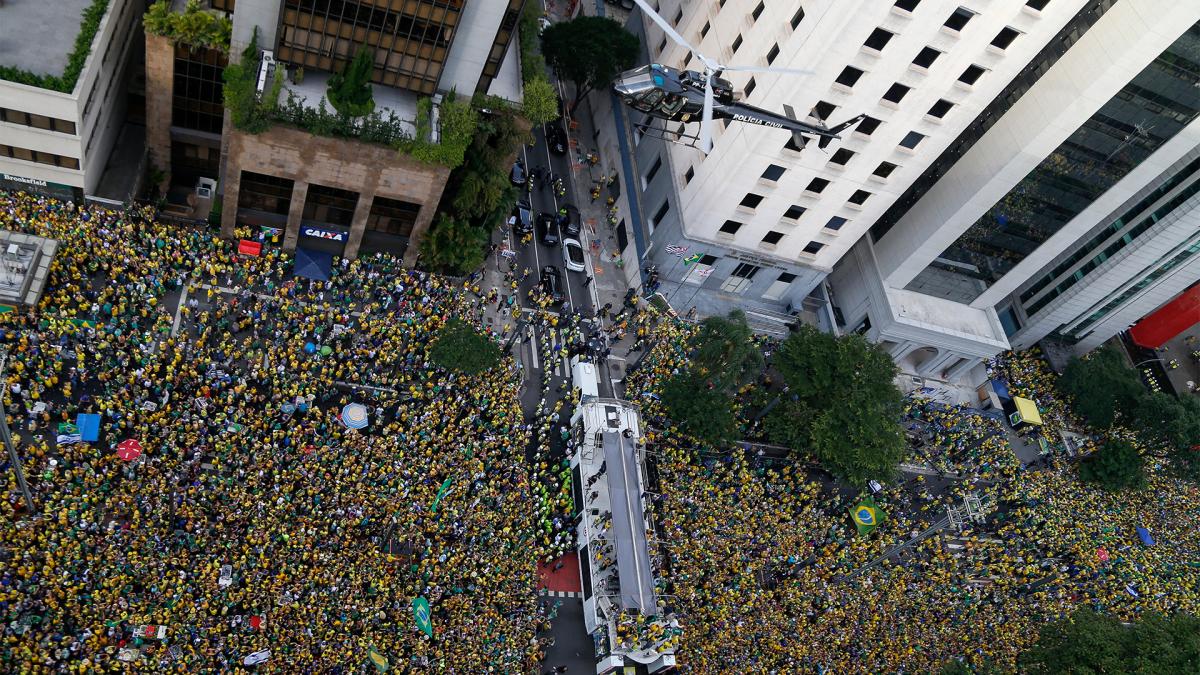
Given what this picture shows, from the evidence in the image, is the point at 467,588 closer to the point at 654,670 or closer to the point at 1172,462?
the point at 654,670

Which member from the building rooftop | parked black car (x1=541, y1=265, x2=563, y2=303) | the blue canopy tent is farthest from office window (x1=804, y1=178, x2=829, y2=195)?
the building rooftop

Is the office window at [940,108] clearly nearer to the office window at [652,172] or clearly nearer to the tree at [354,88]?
the office window at [652,172]

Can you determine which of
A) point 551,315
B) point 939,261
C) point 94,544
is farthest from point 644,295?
point 94,544

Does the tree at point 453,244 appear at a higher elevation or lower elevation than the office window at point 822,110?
lower

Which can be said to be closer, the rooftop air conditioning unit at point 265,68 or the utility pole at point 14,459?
the utility pole at point 14,459

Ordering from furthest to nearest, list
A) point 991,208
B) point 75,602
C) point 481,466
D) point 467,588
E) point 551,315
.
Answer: point 991,208
point 551,315
point 481,466
point 467,588
point 75,602

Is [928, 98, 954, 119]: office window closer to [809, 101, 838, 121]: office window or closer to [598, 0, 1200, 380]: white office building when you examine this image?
[598, 0, 1200, 380]: white office building

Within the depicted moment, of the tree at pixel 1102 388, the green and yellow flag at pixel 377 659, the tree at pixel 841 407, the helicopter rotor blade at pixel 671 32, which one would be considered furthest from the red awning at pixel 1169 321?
the green and yellow flag at pixel 377 659
